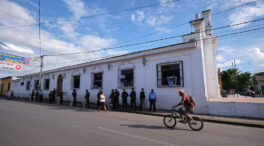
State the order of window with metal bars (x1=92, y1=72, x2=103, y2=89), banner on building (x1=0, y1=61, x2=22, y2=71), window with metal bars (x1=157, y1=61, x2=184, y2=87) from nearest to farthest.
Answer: window with metal bars (x1=157, y1=61, x2=184, y2=87)
window with metal bars (x1=92, y1=72, x2=103, y2=89)
banner on building (x1=0, y1=61, x2=22, y2=71)

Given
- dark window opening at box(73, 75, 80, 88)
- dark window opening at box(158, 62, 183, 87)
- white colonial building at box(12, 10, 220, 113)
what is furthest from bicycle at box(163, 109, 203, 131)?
dark window opening at box(73, 75, 80, 88)

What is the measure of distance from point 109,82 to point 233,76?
1497 inches

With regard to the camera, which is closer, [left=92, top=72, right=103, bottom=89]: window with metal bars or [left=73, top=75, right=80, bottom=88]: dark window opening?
[left=92, top=72, right=103, bottom=89]: window with metal bars

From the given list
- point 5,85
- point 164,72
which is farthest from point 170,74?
point 5,85

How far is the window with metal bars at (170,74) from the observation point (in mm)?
10645

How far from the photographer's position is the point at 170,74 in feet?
36.8

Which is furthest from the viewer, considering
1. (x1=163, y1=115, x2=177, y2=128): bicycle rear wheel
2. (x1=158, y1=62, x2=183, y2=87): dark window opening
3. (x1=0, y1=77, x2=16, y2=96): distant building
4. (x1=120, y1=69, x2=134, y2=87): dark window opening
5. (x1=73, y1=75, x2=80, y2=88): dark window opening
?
(x1=0, y1=77, x2=16, y2=96): distant building

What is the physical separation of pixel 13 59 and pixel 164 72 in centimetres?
1780

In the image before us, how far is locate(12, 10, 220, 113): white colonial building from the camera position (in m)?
10.0

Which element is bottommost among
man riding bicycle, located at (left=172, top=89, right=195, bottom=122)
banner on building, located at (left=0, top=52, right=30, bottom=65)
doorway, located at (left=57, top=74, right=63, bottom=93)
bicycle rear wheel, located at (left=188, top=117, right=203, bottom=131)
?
bicycle rear wheel, located at (left=188, top=117, right=203, bottom=131)

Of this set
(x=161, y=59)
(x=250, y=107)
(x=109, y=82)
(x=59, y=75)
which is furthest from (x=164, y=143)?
(x=59, y=75)

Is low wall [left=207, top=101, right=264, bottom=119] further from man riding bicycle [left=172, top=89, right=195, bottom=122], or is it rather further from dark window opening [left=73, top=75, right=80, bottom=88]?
dark window opening [left=73, top=75, right=80, bottom=88]

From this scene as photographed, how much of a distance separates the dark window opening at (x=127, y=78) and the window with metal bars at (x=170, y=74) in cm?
279

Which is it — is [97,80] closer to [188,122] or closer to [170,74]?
[170,74]
